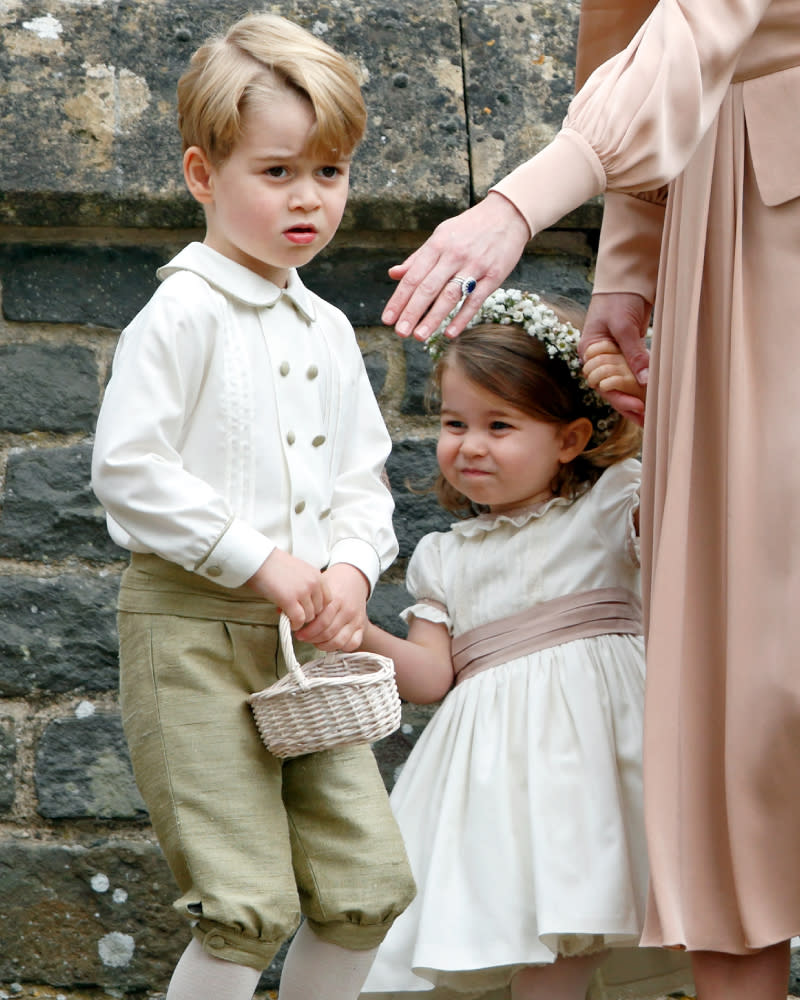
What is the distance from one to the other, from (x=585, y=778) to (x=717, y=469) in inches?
26.3

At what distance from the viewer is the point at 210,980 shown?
2.16m

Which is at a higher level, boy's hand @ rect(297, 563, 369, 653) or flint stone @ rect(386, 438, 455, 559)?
boy's hand @ rect(297, 563, 369, 653)

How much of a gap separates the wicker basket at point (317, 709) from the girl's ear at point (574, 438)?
0.85 metres

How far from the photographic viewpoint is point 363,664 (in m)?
2.40

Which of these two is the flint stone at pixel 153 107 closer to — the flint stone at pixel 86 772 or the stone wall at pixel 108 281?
the stone wall at pixel 108 281

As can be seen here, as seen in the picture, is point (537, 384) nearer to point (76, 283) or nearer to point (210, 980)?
point (76, 283)

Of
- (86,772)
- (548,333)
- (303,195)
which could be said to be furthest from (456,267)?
(86,772)

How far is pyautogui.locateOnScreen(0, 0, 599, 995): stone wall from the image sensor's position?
3.08 metres

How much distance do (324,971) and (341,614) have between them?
1.83 feet

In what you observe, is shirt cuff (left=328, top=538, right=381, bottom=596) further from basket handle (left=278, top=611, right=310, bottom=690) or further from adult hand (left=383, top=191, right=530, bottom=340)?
adult hand (left=383, top=191, right=530, bottom=340)

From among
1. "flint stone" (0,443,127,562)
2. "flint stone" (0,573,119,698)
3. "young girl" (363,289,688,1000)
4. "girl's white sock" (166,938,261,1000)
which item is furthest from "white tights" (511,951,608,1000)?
"flint stone" (0,443,127,562)

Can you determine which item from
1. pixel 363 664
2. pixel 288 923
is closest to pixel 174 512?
pixel 363 664

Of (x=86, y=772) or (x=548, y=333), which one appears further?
(x=86, y=772)

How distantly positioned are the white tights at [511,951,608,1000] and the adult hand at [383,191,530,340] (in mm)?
1261
